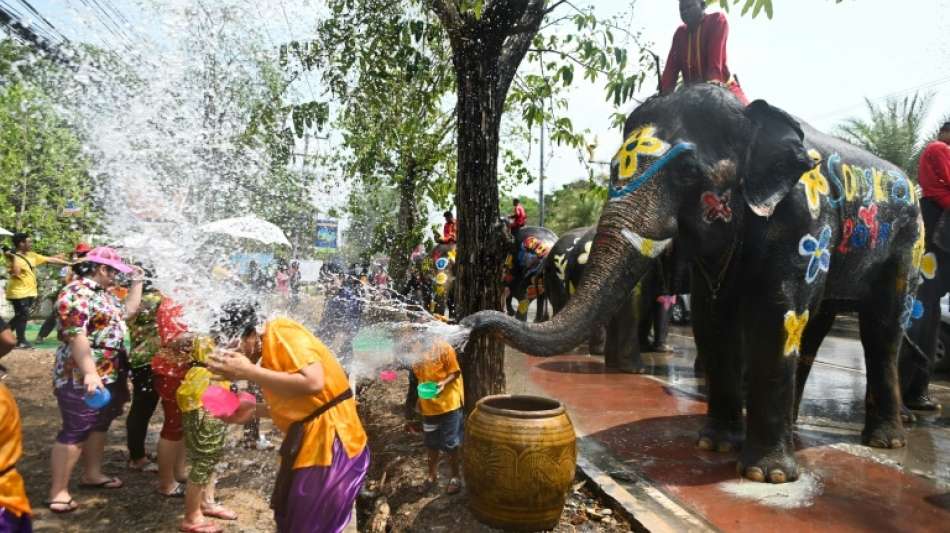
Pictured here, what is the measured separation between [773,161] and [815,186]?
0.62 meters

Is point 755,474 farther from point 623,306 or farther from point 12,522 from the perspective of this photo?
point 12,522

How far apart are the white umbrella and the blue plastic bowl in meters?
1.57

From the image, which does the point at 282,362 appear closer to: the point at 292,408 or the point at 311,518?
the point at 292,408

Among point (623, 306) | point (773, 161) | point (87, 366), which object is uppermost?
point (773, 161)

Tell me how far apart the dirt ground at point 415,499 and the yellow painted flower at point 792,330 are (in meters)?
1.84

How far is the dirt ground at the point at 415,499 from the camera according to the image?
4277 mm

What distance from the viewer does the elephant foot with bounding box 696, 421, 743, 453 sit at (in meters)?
5.65

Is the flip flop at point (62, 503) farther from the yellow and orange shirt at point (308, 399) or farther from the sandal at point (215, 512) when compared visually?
the yellow and orange shirt at point (308, 399)

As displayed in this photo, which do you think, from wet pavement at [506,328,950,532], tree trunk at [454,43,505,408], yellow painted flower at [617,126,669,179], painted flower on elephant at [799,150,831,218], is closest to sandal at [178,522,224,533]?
tree trunk at [454,43,505,408]

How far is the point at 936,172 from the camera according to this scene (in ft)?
23.0

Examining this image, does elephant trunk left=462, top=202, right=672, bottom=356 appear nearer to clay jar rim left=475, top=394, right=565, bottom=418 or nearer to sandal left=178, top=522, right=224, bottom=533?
clay jar rim left=475, top=394, right=565, bottom=418

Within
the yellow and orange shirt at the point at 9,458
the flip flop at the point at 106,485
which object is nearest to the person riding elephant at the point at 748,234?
the yellow and orange shirt at the point at 9,458

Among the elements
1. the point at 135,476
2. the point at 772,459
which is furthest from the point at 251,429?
the point at 772,459

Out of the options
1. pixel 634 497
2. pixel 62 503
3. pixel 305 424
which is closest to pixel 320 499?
pixel 305 424
